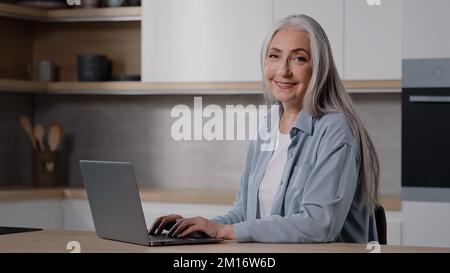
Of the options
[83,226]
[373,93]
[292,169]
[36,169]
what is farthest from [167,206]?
[292,169]

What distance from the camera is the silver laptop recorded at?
1.80 metres

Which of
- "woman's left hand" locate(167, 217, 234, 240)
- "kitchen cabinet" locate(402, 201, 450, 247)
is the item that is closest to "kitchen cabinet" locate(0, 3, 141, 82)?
"kitchen cabinet" locate(402, 201, 450, 247)

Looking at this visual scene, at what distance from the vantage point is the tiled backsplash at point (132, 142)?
4137 mm

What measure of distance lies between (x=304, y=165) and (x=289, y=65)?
0.31 m

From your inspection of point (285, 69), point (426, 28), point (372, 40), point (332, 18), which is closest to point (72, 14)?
point (332, 18)

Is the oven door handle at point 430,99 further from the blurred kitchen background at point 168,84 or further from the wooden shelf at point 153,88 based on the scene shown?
the wooden shelf at point 153,88

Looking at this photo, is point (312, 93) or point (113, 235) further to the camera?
point (312, 93)

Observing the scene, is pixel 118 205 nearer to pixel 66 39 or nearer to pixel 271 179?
pixel 271 179

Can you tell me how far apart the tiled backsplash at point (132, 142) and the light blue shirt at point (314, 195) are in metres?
1.84
